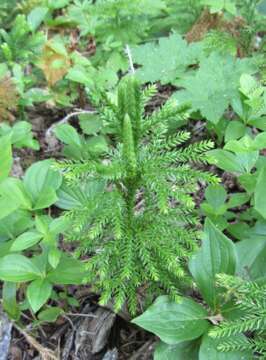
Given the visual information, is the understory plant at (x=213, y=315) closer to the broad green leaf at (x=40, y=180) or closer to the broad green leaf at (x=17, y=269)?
the broad green leaf at (x=17, y=269)

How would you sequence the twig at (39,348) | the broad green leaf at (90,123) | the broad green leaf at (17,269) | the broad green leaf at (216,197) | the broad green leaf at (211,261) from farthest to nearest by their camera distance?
the broad green leaf at (90,123), the broad green leaf at (216,197), the twig at (39,348), the broad green leaf at (17,269), the broad green leaf at (211,261)

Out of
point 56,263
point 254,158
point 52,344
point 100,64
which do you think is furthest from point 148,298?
point 100,64

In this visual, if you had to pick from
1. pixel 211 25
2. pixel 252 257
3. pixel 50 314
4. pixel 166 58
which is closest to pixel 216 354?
pixel 252 257

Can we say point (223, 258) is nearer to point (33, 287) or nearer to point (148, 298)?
point (148, 298)

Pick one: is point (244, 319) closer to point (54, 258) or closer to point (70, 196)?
point (54, 258)

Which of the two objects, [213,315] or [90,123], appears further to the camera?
[90,123]

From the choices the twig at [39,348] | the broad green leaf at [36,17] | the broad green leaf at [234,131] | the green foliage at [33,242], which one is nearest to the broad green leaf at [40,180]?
the green foliage at [33,242]

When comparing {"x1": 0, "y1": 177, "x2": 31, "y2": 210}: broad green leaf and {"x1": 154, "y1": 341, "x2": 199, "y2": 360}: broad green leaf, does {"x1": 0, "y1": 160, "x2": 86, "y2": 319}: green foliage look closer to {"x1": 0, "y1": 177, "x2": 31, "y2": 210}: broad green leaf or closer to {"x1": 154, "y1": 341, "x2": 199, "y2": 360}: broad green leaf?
{"x1": 0, "y1": 177, "x2": 31, "y2": 210}: broad green leaf
